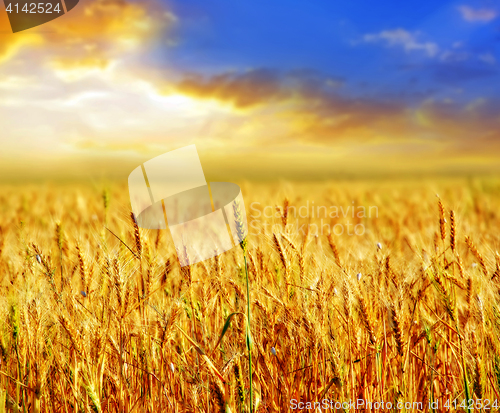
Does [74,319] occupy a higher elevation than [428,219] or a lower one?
higher

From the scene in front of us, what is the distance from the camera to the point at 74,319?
1567 millimetres

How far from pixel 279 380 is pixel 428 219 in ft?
17.3

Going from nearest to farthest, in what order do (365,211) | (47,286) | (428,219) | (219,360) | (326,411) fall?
1. (326,411)
2. (219,360)
3. (47,286)
4. (428,219)
5. (365,211)

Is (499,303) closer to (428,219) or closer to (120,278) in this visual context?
(120,278)

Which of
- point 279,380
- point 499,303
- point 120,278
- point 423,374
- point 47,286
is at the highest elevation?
point 120,278

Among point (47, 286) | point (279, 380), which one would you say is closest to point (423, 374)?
point (279, 380)

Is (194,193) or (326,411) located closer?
(326,411)

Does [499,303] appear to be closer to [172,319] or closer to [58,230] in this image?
[172,319]

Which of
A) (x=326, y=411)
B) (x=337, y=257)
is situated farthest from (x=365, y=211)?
(x=326, y=411)

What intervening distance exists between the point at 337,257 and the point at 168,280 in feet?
3.61

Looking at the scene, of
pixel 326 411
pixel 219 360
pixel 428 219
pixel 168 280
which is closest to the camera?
pixel 326 411

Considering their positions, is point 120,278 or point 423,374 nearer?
point 120,278

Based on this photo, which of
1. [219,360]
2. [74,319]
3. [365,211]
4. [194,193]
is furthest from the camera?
[365,211]

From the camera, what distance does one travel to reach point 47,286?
6.47 feet
